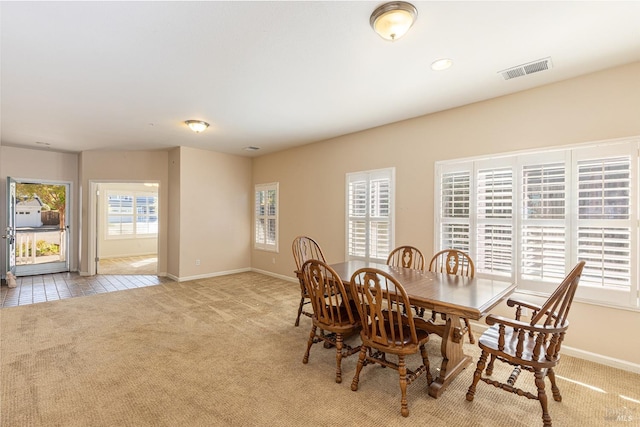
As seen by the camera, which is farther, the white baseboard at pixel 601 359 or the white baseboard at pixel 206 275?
the white baseboard at pixel 206 275

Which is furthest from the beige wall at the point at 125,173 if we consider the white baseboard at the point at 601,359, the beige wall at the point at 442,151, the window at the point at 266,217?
the white baseboard at the point at 601,359

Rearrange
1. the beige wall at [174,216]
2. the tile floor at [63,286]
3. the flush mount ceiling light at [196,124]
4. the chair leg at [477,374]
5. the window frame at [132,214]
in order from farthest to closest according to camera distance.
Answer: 1. the window frame at [132,214]
2. the beige wall at [174,216]
3. the tile floor at [63,286]
4. the flush mount ceiling light at [196,124]
5. the chair leg at [477,374]

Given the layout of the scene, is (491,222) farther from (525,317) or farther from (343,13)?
(343,13)

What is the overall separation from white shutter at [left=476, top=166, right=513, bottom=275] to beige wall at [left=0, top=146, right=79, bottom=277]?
315 inches

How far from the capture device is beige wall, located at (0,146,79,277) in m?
6.02

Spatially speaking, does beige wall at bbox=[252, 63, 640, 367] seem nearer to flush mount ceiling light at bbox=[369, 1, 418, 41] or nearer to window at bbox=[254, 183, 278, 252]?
window at bbox=[254, 183, 278, 252]

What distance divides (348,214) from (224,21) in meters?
3.39

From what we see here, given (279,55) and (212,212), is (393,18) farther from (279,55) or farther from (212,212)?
(212,212)

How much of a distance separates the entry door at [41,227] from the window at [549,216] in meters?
7.95

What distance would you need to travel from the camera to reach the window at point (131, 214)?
29.1 feet

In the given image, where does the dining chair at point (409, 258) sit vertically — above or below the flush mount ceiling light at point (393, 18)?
below

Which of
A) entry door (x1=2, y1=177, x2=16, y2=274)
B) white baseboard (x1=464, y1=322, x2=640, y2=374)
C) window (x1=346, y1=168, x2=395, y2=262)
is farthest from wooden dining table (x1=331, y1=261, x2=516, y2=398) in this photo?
entry door (x1=2, y1=177, x2=16, y2=274)

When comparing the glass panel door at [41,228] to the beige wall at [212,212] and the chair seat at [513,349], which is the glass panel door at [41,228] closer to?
the beige wall at [212,212]

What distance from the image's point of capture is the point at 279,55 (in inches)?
100
